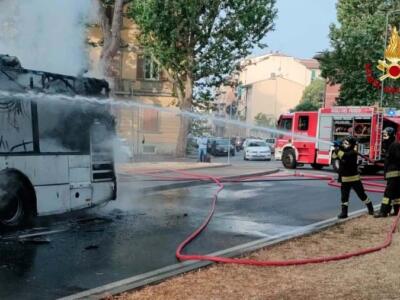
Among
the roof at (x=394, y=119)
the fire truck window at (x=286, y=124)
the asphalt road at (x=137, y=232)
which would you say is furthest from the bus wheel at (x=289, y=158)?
the asphalt road at (x=137, y=232)

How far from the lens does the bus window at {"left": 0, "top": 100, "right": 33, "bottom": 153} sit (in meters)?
7.80

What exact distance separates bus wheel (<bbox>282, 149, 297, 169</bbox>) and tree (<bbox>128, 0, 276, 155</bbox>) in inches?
220

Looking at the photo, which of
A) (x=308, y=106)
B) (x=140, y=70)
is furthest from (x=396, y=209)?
(x=308, y=106)

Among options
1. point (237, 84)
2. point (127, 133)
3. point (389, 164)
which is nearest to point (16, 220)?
point (389, 164)

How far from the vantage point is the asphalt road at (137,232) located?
19.7ft

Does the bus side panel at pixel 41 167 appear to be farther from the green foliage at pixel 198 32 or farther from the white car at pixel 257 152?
the white car at pixel 257 152

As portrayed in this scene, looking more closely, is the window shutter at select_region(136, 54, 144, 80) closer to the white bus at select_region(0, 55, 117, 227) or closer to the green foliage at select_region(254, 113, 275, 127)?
the white bus at select_region(0, 55, 117, 227)

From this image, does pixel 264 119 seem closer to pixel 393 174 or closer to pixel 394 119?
pixel 394 119

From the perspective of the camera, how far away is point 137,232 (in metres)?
8.63

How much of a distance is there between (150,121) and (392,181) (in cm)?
2728

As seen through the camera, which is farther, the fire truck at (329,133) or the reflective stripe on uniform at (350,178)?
the fire truck at (329,133)

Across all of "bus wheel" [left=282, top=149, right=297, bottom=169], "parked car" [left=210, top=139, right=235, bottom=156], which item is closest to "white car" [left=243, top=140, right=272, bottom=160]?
"parked car" [left=210, top=139, right=235, bottom=156]

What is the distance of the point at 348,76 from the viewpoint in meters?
32.4

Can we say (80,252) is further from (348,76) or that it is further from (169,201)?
(348,76)
